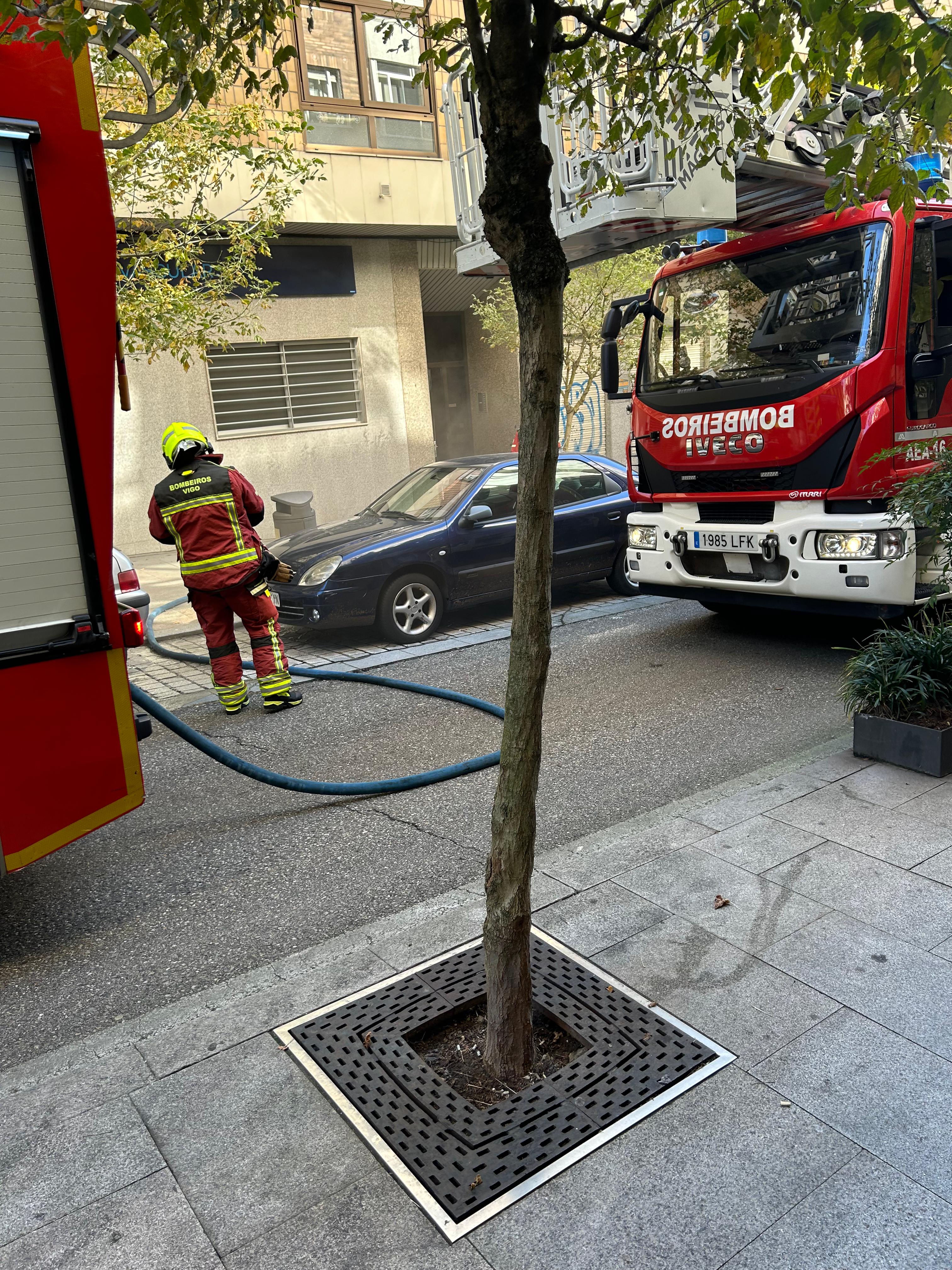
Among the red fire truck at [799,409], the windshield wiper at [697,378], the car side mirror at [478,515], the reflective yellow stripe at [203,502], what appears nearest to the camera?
the red fire truck at [799,409]

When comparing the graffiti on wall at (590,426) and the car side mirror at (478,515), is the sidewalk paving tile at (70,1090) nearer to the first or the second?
the car side mirror at (478,515)

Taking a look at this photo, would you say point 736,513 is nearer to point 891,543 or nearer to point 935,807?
point 891,543

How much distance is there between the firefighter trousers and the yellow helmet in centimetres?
94

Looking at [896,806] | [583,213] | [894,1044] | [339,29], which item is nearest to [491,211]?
[894,1044]

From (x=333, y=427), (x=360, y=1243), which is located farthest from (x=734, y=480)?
(x=333, y=427)

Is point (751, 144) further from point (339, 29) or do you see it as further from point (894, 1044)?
point (339, 29)

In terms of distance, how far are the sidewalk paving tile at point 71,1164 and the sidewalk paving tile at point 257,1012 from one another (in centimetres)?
24

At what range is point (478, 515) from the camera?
9008mm

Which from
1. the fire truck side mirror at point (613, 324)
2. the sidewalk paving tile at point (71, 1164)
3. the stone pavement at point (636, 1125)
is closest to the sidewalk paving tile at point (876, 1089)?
the stone pavement at point (636, 1125)

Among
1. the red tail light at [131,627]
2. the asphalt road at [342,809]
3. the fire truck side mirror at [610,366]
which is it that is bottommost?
the asphalt road at [342,809]

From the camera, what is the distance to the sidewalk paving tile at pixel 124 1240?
7.36 ft

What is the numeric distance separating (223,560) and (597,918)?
4.06 metres

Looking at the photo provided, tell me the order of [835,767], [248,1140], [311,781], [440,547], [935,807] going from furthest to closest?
[440,547] < [311,781] < [835,767] < [935,807] < [248,1140]

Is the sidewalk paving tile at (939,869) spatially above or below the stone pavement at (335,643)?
above
